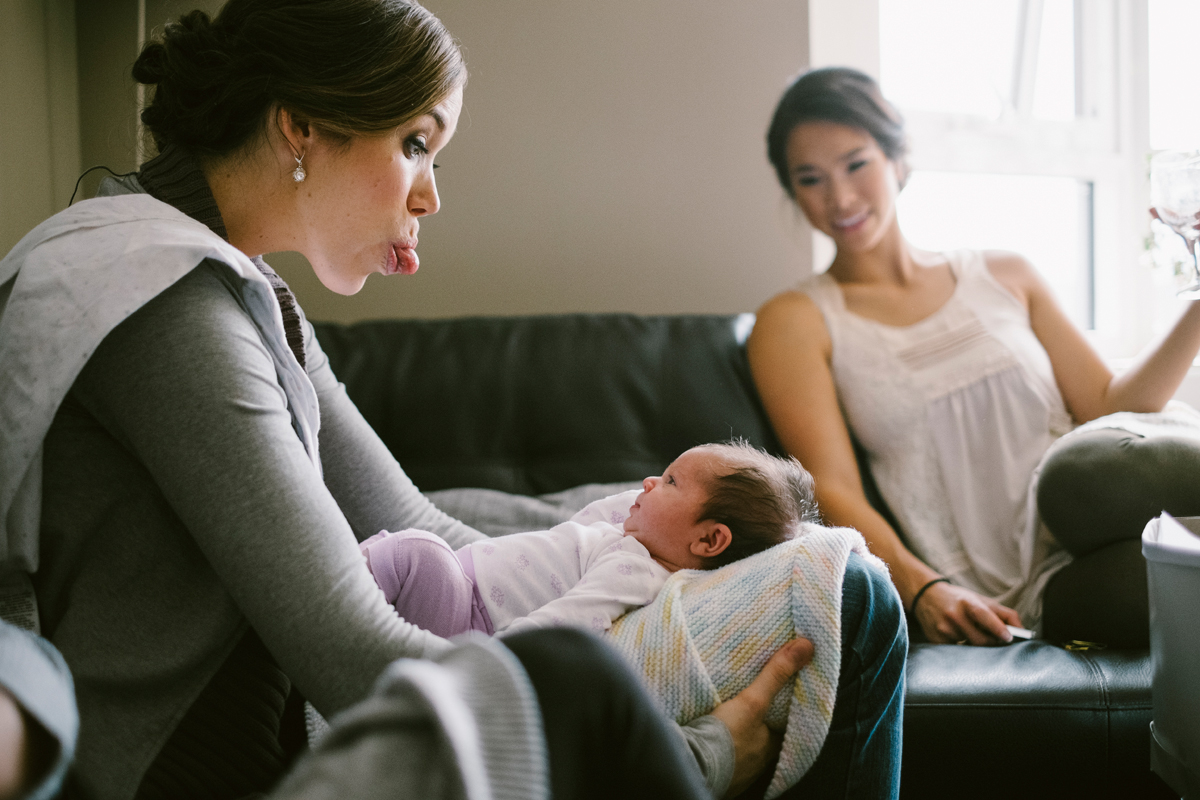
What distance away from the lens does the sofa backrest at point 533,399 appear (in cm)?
163

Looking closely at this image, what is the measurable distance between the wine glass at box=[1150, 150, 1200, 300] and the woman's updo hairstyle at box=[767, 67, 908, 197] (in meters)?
0.74

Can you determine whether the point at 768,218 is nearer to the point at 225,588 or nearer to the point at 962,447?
the point at 962,447

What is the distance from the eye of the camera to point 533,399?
1.67 metres

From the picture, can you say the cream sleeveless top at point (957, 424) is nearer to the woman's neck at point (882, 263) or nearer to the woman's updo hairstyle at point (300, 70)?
the woman's neck at point (882, 263)

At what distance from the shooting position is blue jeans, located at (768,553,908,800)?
86 centimetres

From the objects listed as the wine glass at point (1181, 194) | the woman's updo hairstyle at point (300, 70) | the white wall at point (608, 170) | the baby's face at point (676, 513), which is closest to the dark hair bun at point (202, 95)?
the woman's updo hairstyle at point (300, 70)

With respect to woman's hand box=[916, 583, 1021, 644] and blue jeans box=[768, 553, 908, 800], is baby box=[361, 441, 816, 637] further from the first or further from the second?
woman's hand box=[916, 583, 1021, 644]

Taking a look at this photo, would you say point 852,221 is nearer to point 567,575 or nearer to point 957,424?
point 957,424

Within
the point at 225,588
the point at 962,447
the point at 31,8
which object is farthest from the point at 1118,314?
the point at 31,8

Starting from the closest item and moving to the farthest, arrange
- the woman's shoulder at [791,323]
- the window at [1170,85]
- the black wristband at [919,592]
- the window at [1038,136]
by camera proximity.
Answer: the black wristband at [919,592], the woman's shoulder at [791,323], the window at [1038,136], the window at [1170,85]

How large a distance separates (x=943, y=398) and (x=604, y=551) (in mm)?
1039

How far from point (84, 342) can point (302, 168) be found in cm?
39

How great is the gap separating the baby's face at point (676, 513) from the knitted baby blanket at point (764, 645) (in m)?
0.17

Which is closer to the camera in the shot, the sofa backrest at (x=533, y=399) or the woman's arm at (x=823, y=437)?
the woman's arm at (x=823, y=437)
